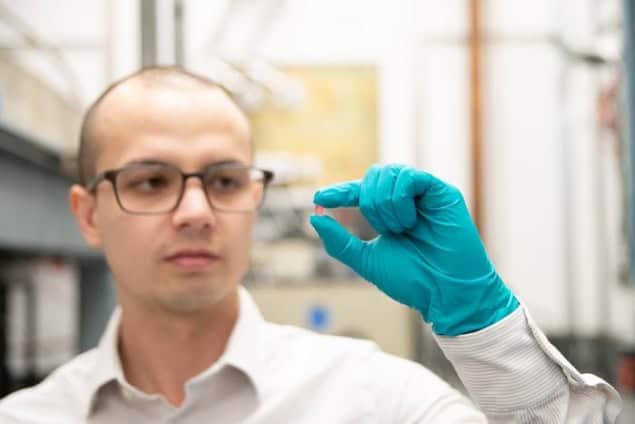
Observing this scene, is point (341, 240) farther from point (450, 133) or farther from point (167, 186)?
point (450, 133)

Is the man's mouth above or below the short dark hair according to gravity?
below

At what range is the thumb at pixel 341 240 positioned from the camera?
2.92 feet

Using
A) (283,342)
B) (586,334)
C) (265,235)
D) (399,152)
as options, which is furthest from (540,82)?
(283,342)

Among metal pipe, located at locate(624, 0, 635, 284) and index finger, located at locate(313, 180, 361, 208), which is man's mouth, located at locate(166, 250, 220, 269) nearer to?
index finger, located at locate(313, 180, 361, 208)

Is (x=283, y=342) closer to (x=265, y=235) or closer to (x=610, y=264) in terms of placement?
(x=265, y=235)

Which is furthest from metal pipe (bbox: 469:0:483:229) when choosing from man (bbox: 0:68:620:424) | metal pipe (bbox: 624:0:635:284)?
man (bbox: 0:68:620:424)

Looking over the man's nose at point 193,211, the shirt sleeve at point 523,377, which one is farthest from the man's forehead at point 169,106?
the shirt sleeve at point 523,377

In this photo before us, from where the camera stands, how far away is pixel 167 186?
1145 millimetres

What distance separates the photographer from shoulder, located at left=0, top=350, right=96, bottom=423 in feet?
3.76

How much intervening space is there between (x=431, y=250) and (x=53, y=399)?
0.72 metres

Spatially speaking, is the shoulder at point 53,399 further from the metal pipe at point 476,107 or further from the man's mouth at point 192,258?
the metal pipe at point 476,107

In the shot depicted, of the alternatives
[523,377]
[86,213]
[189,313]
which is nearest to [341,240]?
[523,377]

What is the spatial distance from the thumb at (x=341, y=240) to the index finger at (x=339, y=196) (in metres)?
0.04

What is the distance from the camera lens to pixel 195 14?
9.45ft
